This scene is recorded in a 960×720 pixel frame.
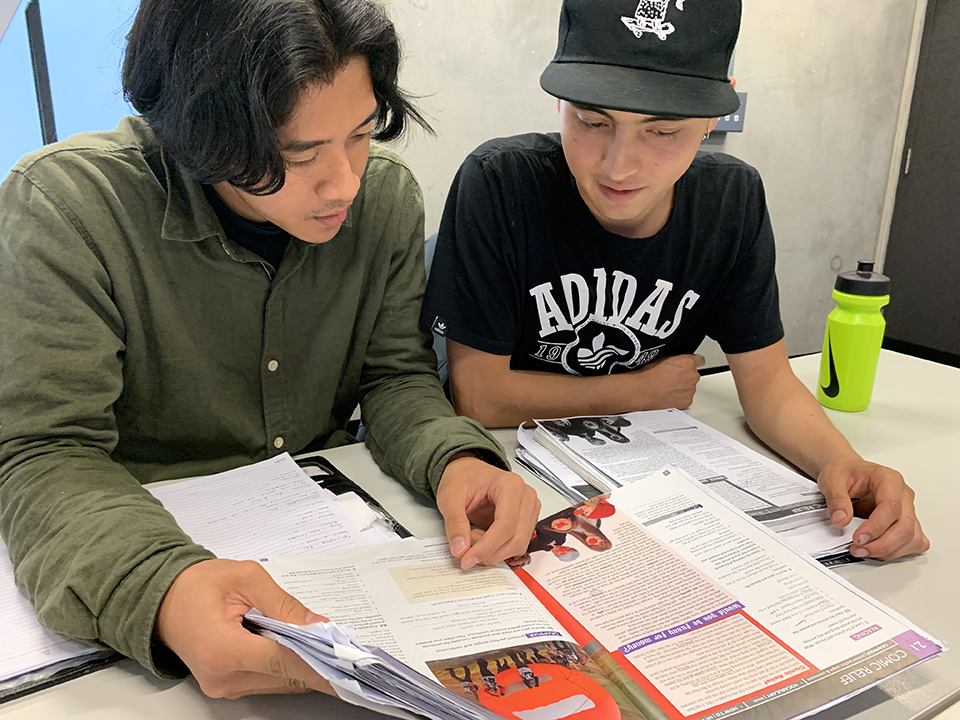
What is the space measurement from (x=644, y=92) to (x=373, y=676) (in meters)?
0.73

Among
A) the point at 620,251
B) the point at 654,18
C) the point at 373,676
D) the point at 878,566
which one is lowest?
the point at 878,566

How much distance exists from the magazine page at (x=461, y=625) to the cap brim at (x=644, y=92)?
0.56 m

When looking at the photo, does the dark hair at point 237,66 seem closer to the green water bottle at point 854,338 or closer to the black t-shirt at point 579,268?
the black t-shirt at point 579,268

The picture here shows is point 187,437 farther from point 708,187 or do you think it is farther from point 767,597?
point 708,187

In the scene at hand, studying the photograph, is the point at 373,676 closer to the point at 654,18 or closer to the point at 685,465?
the point at 685,465

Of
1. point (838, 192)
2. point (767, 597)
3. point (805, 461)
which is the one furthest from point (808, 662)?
point (838, 192)

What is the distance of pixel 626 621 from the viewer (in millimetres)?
610

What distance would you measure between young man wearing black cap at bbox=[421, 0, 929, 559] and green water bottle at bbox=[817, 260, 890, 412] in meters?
0.09

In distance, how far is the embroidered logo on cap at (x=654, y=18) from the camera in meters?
0.89

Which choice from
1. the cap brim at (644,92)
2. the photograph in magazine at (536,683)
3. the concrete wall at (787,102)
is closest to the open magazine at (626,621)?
the photograph in magazine at (536,683)

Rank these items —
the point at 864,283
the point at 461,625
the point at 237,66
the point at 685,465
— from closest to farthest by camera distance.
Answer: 1. the point at 461,625
2. the point at 237,66
3. the point at 685,465
4. the point at 864,283

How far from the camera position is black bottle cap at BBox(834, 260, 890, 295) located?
1114 millimetres

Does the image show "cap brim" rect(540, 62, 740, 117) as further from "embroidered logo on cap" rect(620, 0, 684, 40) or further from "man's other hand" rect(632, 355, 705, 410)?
"man's other hand" rect(632, 355, 705, 410)

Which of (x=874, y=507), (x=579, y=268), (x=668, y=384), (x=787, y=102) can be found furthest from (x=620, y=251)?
(x=787, y=102)
